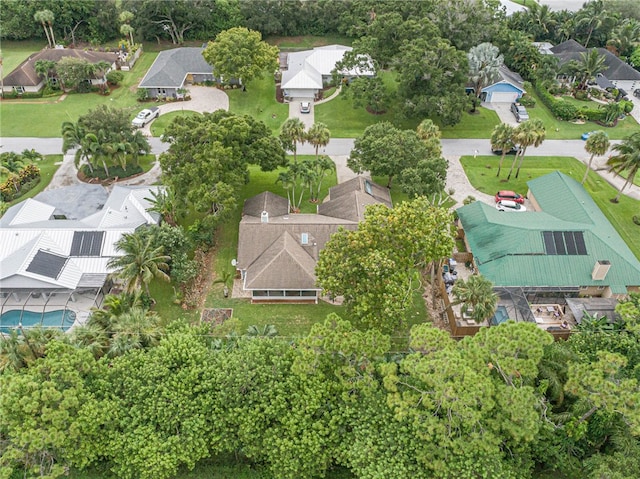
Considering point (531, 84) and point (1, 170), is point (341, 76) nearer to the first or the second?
point (531, 84)

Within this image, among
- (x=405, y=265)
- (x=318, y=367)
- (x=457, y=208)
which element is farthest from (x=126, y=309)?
(x=457, y=208)

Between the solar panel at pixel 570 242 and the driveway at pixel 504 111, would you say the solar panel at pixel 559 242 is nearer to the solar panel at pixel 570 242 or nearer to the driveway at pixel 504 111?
the solar panel at pixel 570 242

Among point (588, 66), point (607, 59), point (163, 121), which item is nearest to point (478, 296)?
point (163, 121)

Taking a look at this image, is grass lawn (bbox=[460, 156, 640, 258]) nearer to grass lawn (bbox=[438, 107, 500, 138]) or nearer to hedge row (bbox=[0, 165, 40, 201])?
grass lawn (bbox=[438, 107, 500, 138])

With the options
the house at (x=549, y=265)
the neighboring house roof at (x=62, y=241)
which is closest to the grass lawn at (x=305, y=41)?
the neighboring house roof at (x=62, y=241)

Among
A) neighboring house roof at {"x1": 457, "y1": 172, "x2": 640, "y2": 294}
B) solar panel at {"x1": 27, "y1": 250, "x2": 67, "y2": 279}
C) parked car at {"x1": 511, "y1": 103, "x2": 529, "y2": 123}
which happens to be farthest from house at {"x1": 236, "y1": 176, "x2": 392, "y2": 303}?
parked car at {"x1": 511, "y1": 103, "x2": 529, "y2": 123}

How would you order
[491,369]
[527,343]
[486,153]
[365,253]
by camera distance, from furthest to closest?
[486,153], [365,253], [491,369], [527,343]
